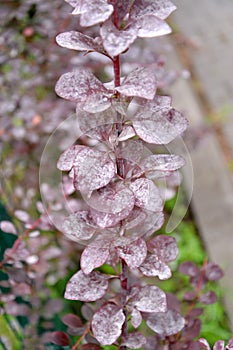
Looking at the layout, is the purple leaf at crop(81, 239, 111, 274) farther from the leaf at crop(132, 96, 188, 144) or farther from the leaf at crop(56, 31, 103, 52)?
the leaf at crop(56, 31, 103, 52)

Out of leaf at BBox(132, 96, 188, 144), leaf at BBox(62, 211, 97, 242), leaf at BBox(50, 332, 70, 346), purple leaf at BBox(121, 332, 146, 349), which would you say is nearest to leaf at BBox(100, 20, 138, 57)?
leaf at BBox(132, 96, 188, 144)

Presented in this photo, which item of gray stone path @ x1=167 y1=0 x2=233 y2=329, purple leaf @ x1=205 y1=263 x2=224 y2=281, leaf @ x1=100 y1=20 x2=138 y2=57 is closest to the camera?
leaf @ x1=100 y1=20 x2=138 y2=57

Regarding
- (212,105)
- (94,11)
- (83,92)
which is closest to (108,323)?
(83,92)

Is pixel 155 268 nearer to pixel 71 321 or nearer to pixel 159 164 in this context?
pixel 159 164

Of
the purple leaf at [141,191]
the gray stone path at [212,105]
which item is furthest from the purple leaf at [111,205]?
the gray stone path at [212,105]

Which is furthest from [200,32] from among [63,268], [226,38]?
[63,268]

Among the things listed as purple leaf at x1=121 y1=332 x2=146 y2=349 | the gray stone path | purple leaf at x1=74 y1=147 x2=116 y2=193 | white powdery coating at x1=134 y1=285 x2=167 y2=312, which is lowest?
the gray stone path

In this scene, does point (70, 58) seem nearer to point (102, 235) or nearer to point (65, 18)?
point (65, 18)

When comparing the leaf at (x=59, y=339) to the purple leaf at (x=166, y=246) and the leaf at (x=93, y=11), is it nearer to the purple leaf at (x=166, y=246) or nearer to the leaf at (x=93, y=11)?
the purple leaf at (x=166, y=246)
